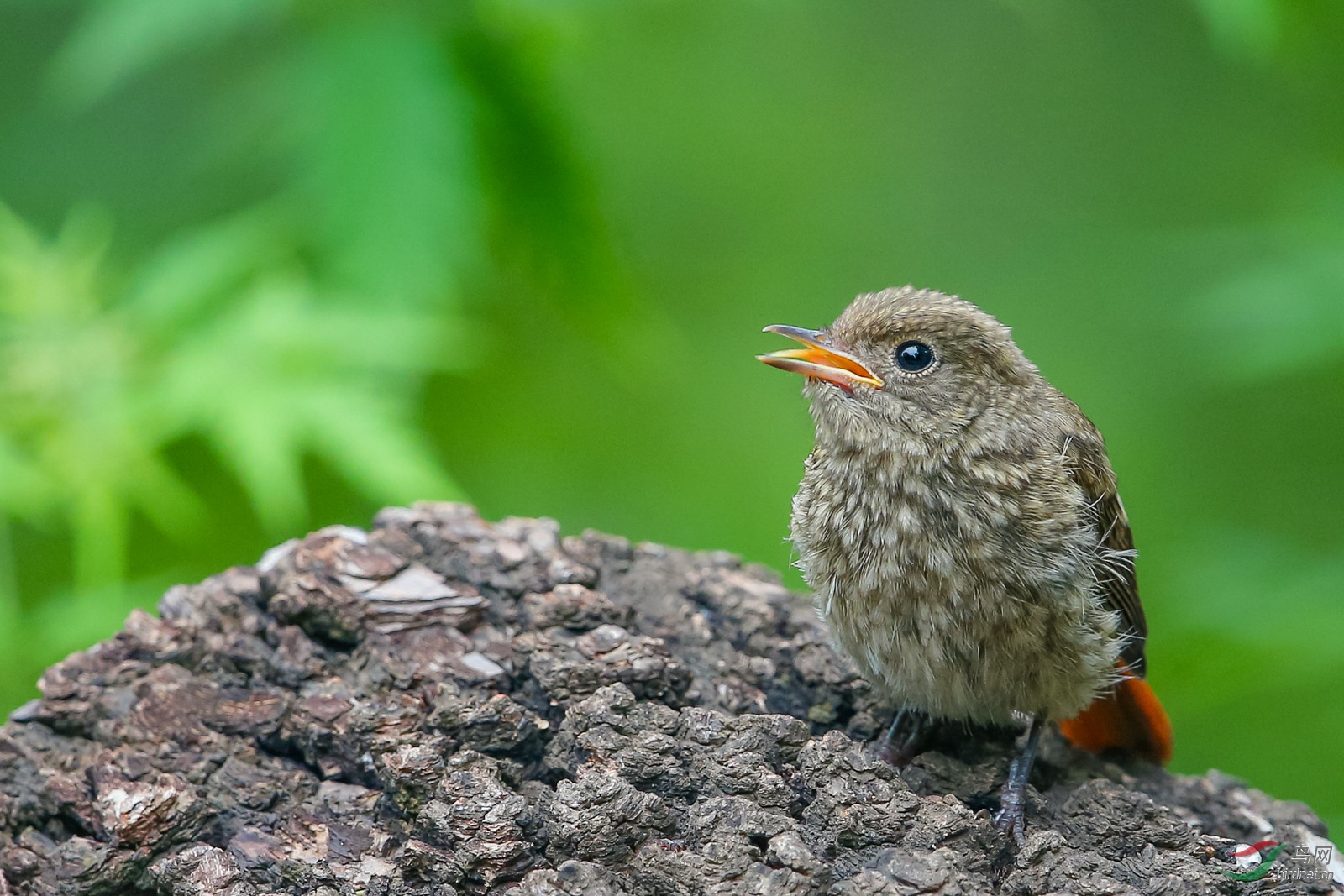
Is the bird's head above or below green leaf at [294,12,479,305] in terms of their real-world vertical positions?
below

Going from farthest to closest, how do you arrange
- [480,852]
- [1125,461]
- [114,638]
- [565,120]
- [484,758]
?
[1125,461] < [565,120] < [114,638] < [484,758] < [480,852]

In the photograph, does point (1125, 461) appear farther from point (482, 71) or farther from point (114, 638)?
point (114, 638)

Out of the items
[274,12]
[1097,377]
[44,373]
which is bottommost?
[44,373]

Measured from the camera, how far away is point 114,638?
3.03 meters

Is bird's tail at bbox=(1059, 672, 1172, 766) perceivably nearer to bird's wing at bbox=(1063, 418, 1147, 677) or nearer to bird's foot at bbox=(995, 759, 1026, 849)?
bird's wing at bbox=(1063, 418, 1147, 677)

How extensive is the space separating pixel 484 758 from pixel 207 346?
175cm

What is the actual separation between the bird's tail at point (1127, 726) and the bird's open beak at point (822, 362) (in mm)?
984

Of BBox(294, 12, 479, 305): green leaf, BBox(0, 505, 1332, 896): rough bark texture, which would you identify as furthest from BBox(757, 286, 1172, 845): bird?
BBox(294, 12, 479, 305): green leaf

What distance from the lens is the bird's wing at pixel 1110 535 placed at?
9.78ft

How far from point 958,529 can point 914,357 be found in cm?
44

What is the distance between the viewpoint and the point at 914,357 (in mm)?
3006

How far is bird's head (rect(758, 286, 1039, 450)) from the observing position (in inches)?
116

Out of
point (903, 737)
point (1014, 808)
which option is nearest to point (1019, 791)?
point (1014, 808)

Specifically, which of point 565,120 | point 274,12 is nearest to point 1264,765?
point 565,120
